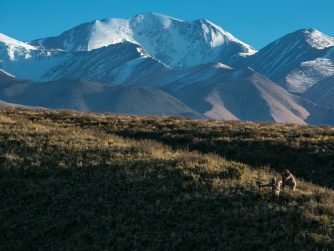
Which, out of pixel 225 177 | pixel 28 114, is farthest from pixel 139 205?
pixel 28 114

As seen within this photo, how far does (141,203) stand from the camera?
69.4 ft

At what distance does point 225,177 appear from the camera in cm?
2358

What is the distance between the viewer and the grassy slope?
61.4 feet

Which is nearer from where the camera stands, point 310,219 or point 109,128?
point 310,219

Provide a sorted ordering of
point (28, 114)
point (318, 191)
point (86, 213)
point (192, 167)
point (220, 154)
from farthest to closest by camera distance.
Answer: point (28, 114), point (220, 154), point (192, 167), point (318, 191), point (86, 213)

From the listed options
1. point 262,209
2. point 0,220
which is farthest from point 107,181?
point 262,209

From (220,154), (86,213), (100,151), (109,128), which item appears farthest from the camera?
(109,128)

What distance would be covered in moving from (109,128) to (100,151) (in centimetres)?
1159

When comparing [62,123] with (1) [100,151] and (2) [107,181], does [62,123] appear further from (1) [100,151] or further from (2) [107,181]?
(2) [107,181]

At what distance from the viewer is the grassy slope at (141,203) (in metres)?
18.7

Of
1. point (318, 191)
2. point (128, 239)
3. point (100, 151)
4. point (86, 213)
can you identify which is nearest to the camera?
point (128, 239)

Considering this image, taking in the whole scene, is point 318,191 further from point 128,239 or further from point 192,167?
point 128,239

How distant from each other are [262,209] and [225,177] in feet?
12.2

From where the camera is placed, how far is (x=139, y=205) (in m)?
21.0
